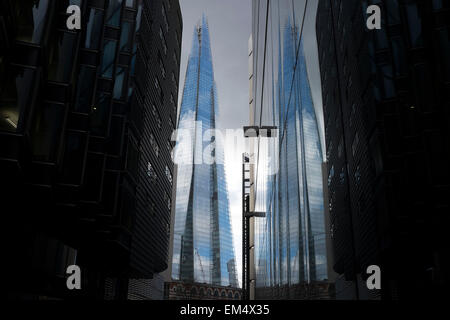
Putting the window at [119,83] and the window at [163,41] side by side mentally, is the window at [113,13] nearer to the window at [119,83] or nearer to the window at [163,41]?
the window at [119,83]

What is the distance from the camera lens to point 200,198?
162m

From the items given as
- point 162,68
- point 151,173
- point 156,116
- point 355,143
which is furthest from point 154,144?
point 355,143

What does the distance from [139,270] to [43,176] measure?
51.6 ft

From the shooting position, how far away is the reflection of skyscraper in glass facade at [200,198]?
160500mm

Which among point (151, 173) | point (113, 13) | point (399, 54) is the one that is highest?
point (113, 13)

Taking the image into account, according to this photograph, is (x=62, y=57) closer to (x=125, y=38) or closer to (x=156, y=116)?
(x=125, y=38)

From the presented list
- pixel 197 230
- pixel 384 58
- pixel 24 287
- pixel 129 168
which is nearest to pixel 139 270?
pixel 129 168

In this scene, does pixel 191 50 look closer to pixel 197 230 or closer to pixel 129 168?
pixel 197 230

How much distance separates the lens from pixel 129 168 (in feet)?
75.0

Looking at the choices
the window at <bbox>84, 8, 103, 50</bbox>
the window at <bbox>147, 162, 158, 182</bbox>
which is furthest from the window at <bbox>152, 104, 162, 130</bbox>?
the window at <bbox>84, 8, 103, 50</bbox>

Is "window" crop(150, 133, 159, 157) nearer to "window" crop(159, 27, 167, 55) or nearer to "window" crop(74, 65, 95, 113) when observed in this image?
"window" crop(159, 27, 167, 55)

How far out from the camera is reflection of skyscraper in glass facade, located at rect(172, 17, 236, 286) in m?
160

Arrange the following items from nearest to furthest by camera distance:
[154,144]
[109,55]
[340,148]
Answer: [340,148], [109,55], [154,144]

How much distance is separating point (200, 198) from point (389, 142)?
157836 mm
